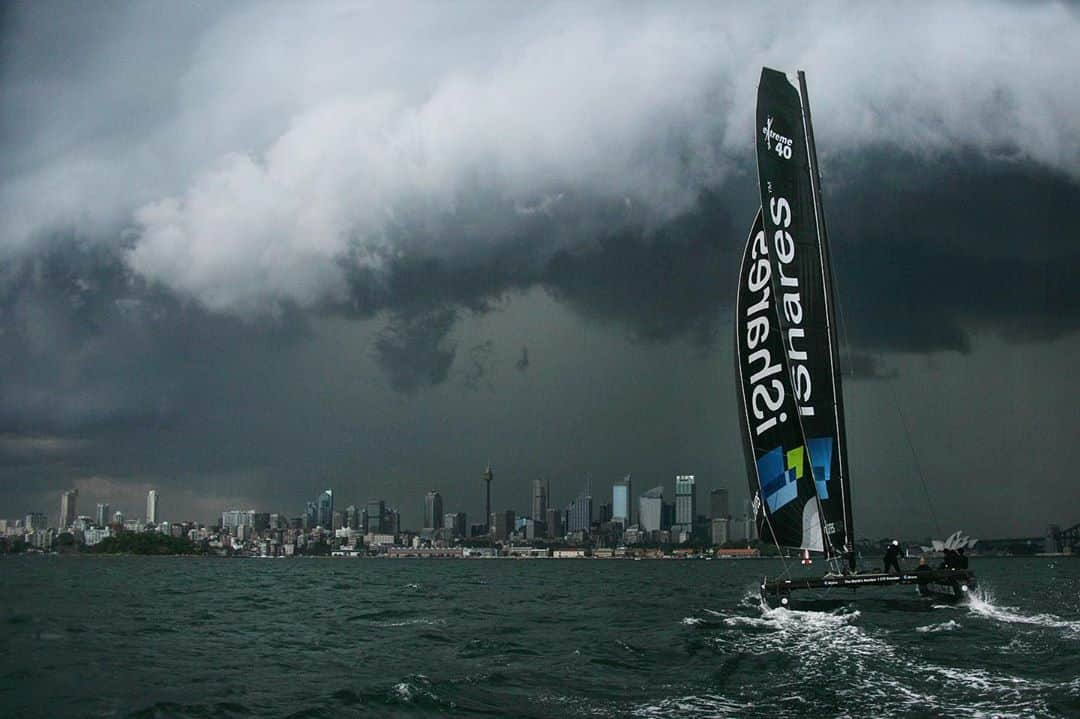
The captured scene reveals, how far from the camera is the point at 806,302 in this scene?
32156mm

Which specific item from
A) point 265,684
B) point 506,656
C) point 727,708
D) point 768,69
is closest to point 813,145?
point 768,69

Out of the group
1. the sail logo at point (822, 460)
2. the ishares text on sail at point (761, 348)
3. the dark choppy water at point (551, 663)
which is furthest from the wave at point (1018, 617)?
the ishares text on sail at point (761, 348)

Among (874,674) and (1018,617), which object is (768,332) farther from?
(874,674)

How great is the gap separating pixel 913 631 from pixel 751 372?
30.8 ft

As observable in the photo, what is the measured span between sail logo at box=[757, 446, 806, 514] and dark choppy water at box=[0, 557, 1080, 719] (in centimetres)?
364

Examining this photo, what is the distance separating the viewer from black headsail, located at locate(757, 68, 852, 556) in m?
31.8

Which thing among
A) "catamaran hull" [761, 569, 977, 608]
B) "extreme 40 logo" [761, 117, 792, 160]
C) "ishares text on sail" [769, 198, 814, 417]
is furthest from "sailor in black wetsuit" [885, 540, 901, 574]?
"extreme 40 logo" [761, 117, 792, 160]

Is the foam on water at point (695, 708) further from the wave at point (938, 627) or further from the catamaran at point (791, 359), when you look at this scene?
the catamaran at point (791, 359)

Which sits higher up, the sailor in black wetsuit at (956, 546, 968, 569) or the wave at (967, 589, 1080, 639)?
the sailor in black wetsuit at (956, 546, 968, 569)

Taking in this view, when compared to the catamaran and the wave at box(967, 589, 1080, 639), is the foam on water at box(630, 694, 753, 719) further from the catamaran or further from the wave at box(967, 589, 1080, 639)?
the catamaran

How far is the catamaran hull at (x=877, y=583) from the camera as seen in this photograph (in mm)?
28812

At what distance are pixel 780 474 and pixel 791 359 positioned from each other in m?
3.54

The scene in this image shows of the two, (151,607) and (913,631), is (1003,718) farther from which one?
(151,607)

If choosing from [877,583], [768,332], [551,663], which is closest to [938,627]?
[877,583]
